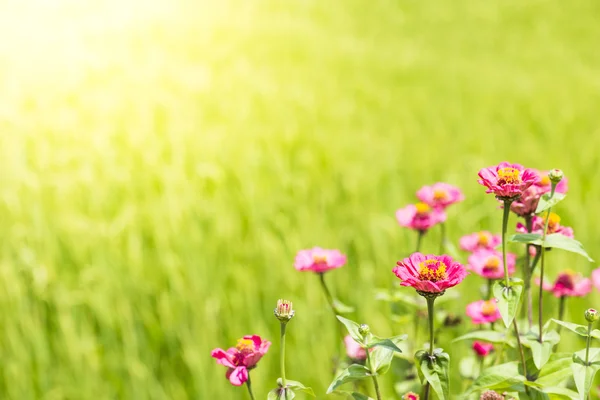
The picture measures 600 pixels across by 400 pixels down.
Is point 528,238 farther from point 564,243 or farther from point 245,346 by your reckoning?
point 245,346

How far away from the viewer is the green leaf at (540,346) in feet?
2.35

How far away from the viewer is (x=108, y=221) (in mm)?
2078

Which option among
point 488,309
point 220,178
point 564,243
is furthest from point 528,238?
point 220,178

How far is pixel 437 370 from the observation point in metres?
0.64

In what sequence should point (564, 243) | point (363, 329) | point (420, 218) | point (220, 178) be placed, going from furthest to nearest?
point (220, 178) < point (420, 218) < point (564, 243) < point (363, 329)

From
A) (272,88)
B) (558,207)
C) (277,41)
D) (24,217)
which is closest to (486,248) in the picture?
(558,207)

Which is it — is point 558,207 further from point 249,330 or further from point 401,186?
point 249,330

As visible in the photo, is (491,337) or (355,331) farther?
(491,337)

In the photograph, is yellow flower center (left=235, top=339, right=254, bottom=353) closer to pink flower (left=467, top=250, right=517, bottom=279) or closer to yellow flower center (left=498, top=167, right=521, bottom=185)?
yellow flower center (left=498, top=167, right=521, bottom=185)

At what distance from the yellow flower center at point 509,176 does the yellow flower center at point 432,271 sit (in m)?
0.11

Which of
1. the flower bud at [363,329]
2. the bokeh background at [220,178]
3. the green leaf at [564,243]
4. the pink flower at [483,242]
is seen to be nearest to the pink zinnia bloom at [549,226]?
the green leaf at [564,243]

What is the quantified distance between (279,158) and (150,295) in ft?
2.98

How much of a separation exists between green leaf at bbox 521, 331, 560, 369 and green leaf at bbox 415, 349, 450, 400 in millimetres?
123

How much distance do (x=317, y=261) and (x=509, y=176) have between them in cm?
39
